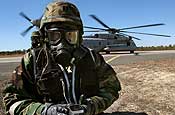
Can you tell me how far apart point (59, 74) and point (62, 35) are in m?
0.31

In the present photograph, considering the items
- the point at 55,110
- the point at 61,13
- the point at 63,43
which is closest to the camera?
the point at 55,110

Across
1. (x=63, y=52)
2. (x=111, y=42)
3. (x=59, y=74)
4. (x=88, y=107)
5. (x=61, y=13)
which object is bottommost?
(x=111, y=42)

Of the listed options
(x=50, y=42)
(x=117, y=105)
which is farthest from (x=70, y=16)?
(x=117, y=105)

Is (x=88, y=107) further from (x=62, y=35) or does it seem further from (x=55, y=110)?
(x=62, y=35)

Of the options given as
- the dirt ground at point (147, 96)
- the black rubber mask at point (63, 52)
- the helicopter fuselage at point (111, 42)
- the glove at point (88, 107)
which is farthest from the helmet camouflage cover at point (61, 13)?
the helicopter fuselage at point (111, 42)

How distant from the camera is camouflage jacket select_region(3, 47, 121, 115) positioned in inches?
115

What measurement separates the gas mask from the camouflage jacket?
0.67 ft

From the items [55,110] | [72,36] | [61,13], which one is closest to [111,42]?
[61,13]

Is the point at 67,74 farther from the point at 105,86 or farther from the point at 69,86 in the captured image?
the point at 105,86

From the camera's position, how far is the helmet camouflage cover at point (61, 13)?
3.08 metres

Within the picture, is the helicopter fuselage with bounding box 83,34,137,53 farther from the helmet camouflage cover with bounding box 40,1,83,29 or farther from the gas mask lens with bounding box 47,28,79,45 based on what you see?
the gas mask lens with bounding box 47,28,79,45

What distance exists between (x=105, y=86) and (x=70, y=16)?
2.17 ft

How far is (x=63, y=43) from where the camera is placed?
2.89m

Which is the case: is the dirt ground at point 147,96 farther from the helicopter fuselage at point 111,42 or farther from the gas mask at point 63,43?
the helicopter fuselage at point 111,42
